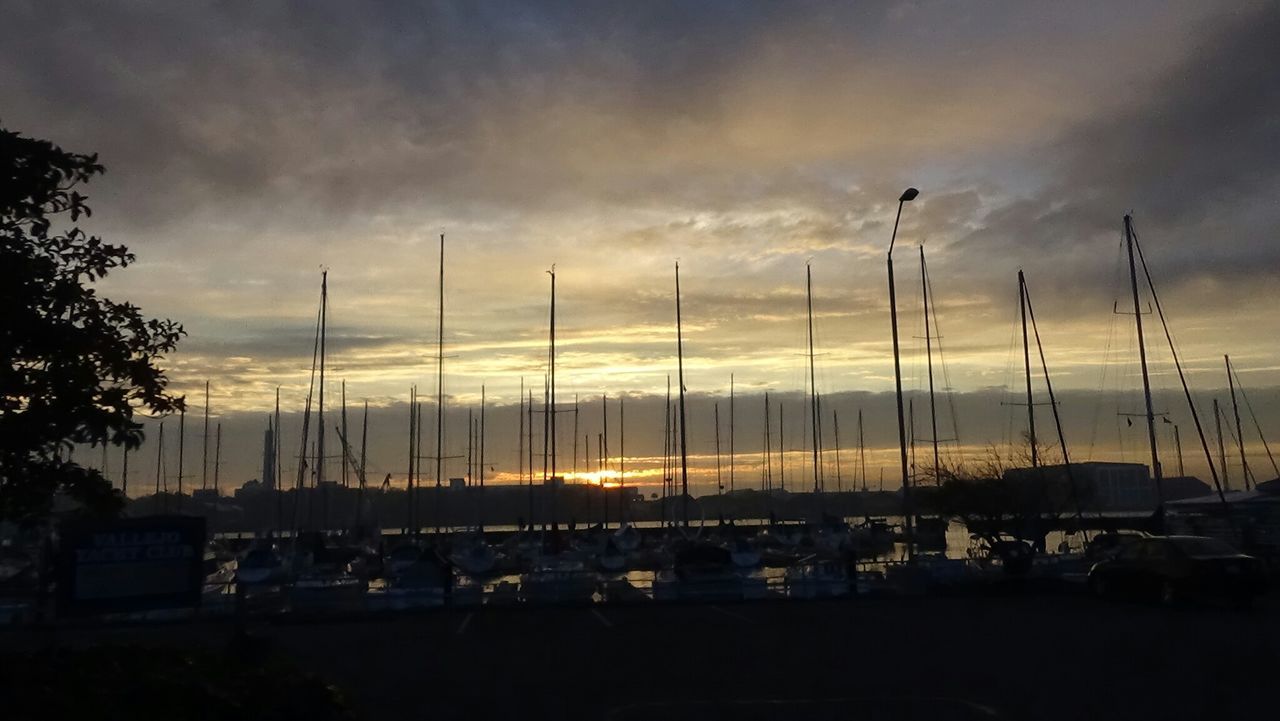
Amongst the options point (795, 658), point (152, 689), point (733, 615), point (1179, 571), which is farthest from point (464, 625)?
point (1179, 571)

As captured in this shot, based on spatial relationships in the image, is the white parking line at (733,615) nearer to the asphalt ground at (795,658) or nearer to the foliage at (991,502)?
the asphalt ground at (795,658)

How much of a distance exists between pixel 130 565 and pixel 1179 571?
69.6 ft

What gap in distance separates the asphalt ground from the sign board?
117cm

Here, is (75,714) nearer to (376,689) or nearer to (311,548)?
→ (376,689)

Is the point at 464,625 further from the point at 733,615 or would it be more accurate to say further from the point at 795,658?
the point at 795,658

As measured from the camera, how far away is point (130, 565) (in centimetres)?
1446

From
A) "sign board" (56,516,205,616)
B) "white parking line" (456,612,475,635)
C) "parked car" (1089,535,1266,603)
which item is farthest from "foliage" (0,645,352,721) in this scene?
"parked car" (1089,535,1266,603)

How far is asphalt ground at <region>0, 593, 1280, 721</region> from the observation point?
12992 mm

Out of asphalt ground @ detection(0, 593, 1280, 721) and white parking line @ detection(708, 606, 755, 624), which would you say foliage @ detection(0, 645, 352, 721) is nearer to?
asphalt ground @ detection(0, 593, 1280, 721)

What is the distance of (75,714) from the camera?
8.71 m

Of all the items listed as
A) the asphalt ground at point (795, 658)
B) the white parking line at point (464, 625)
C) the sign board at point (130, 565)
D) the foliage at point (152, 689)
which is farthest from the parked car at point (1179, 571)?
the sign board at point (130, 565)

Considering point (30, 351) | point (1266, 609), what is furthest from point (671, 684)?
point (1266, 609)

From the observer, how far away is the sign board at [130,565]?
1404cm

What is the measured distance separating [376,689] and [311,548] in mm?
43848
